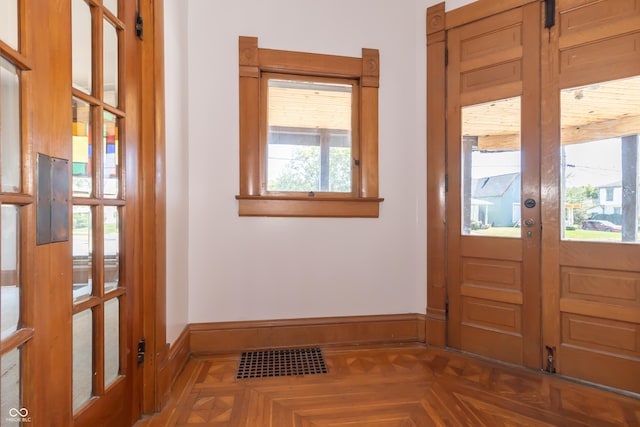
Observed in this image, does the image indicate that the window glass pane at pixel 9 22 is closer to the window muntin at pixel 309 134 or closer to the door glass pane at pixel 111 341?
the door glass pane at pixel 111 341

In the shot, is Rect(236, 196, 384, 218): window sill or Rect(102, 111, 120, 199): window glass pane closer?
Rect(102, 111, 120, 199): window glass pane

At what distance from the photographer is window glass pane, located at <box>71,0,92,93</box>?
1092 mm

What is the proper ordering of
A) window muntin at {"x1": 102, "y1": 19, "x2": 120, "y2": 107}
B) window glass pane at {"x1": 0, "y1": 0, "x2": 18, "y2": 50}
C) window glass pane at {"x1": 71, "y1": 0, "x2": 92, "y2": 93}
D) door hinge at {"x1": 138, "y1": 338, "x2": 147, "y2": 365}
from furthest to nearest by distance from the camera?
1. door hinge at {"x1": 138, "y1": 338, "x2": 147, "y2": 365}
2. window muntin at {"x1": 102, "y1": 19, "x2": 120, "y2": 107}
3. window glass pane at {"x1": 71, "y1": 0, "x2": 92, "y2": 93}
4. window glass pane at {"x1": 0, "y1": 0, "x2": 18, "y2": 50}

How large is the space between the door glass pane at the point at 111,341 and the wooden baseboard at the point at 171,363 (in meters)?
0.22

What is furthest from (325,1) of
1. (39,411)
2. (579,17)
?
(39,411)

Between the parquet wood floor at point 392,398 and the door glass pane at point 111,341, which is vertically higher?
the door glass pane at point 111,341

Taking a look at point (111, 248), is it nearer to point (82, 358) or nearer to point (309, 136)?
point (82, 358)

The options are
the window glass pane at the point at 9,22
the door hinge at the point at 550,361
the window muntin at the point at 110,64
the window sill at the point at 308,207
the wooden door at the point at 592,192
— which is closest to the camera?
the window glass pane at the point at 9,22

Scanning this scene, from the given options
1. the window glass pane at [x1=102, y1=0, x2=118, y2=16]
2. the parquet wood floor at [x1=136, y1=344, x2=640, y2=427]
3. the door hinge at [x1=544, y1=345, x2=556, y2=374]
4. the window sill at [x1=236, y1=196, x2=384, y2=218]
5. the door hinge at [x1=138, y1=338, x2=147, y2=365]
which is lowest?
the parquet wood floor at [x1=136, y1=344, x2=640, y2=427]

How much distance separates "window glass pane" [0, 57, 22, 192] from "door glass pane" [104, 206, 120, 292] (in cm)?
44

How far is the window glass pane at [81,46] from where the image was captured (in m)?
1.09

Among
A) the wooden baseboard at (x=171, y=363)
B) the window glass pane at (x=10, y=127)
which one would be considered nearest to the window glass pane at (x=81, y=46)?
the window glass pane at (x=10, y=127)

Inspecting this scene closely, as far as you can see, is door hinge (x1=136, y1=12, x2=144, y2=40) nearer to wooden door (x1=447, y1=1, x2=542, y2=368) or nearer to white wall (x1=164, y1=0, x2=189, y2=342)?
white wall (x1=164, y1=0, x2=189, y2=342)

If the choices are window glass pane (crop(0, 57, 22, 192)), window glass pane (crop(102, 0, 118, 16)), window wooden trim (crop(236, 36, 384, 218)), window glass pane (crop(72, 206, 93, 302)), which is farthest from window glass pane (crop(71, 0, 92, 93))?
window wooden trim (crop(236, 36, 384, 218))
